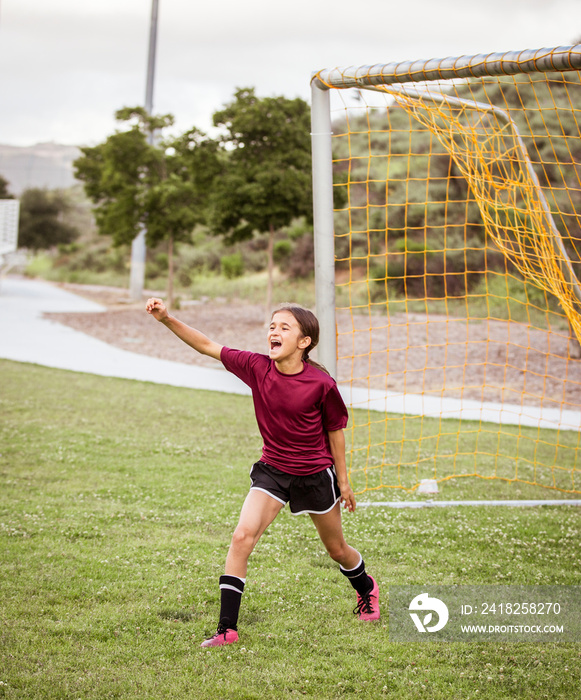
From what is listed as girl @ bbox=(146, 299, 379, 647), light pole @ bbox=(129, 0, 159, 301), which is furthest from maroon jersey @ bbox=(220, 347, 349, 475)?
light pole @ bbox=(129, 0, 159, 301)

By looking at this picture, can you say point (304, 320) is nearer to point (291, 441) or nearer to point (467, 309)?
point (291, 441)

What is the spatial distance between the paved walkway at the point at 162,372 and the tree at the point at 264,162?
16.2 feet

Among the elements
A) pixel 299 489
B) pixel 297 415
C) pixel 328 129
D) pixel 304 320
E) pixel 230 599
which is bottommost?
pixel 230 599

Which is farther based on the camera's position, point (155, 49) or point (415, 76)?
point (155, 49)

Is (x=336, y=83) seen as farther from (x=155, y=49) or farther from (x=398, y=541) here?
(x=155, y=49)

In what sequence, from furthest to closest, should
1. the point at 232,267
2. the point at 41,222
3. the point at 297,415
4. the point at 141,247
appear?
the point at 41,222 < the point at 232,267 < the point at 141,247 < the point at 297,415

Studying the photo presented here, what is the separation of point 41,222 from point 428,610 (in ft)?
148

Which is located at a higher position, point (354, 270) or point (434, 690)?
point (354, 270)

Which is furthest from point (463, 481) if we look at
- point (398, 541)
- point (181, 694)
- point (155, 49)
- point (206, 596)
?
point (155, 49)

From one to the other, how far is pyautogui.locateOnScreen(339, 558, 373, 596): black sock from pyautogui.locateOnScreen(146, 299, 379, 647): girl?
168 mm

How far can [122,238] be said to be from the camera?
23.2 metres

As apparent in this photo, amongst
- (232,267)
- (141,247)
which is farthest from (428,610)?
(232,267)

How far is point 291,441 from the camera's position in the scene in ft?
10.9

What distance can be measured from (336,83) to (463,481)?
3.74 meters
